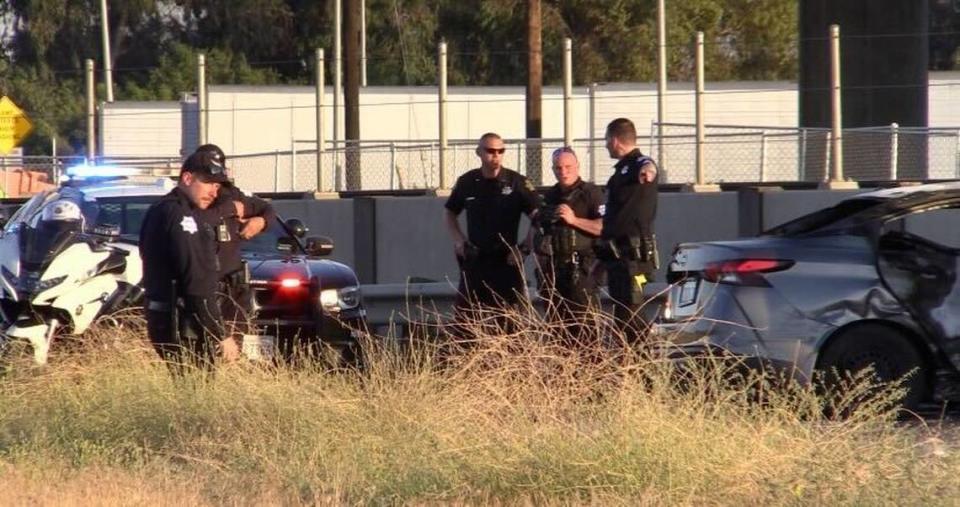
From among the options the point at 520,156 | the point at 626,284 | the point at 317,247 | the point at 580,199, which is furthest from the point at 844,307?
the point at 520,156

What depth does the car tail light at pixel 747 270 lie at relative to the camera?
9367mm

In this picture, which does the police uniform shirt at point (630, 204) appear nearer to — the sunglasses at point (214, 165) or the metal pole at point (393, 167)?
the sunglasses at point (214, 165)

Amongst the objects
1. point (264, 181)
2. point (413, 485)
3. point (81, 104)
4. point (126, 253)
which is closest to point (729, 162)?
point (264, 181)

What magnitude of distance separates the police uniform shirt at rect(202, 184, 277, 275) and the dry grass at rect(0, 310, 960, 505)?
683mm

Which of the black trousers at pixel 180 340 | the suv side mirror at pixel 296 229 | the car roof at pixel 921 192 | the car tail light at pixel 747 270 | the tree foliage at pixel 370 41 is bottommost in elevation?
the black trousers at pixel 180 340

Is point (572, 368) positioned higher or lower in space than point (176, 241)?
lower

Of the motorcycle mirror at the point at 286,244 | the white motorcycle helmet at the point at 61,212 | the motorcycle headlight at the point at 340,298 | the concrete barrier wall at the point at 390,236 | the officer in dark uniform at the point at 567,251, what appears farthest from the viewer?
the concrete barrier wall at the point at 390,236

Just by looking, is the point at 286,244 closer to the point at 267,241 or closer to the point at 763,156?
the point at 267,241

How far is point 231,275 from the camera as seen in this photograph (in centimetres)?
924

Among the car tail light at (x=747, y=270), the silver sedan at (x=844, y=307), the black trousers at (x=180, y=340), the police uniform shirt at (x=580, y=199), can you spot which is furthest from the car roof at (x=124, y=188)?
the silver sedan at (x=844, y=307)

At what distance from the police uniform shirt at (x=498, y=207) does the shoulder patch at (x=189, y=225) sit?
243cm

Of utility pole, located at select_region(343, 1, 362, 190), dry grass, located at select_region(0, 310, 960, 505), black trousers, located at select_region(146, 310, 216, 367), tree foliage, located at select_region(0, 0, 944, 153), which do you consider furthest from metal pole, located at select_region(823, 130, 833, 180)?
tree foliage, located at select_region(0, 0, 944, 153)

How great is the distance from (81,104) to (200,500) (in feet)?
176

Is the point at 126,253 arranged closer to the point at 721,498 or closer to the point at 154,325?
the point at 154,325
